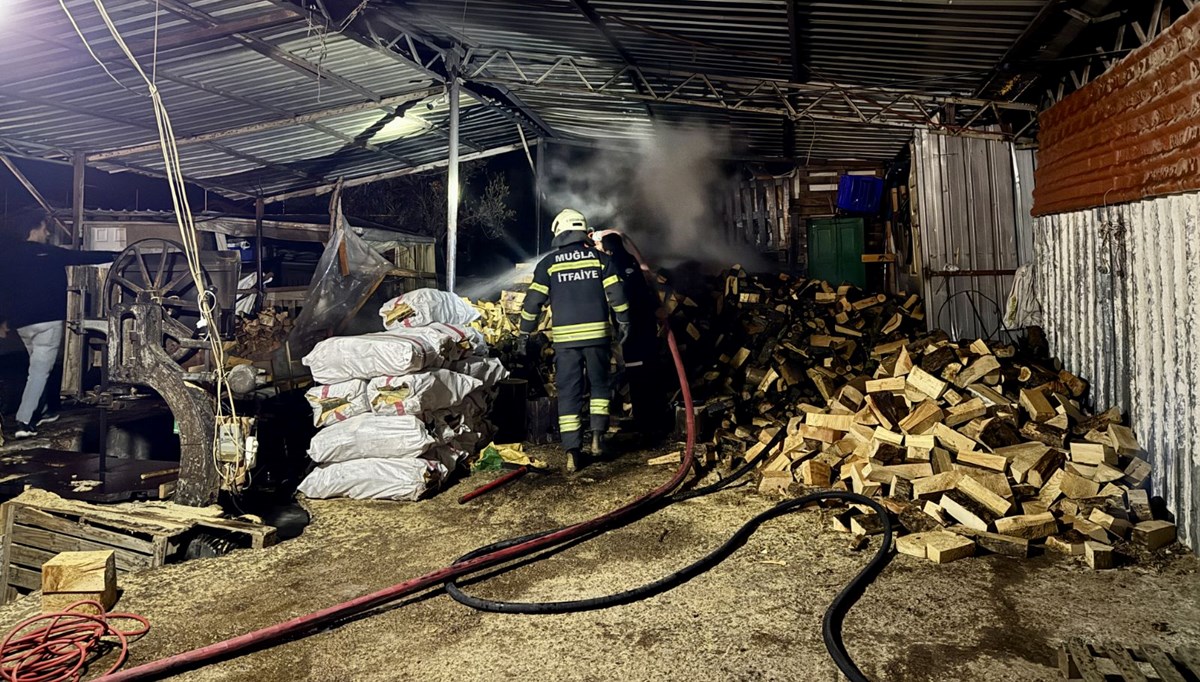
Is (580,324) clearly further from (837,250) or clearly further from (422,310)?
(837,250)

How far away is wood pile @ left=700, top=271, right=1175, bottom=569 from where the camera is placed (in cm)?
421

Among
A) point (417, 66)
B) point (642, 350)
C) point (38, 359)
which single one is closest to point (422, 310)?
point (642, 350)

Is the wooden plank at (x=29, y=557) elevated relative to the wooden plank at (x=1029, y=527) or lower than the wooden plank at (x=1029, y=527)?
lower

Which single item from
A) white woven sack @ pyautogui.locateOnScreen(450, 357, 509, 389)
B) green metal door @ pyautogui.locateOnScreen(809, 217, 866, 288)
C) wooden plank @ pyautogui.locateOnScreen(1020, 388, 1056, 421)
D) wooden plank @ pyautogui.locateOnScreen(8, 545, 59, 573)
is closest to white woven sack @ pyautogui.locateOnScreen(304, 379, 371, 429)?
white woven sack @ pyautogui.locateOnScreen(450, 357, 509, 389)

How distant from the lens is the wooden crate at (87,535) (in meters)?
4.21

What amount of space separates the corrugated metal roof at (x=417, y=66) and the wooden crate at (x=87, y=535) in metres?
4.40

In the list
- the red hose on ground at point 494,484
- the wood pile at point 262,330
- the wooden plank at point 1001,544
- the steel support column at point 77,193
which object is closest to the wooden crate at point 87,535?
the red hose on ground at point 494,484

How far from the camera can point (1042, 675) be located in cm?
275

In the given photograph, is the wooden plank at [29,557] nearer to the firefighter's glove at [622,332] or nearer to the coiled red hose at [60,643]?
the coiled red hose at [60,643]

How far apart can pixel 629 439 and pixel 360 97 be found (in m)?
5.96

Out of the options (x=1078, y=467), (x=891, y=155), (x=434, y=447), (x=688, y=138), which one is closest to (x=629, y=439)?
(x=434, y=447)

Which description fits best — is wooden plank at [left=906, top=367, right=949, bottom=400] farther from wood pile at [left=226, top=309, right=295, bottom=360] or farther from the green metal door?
wood pile at [left=226, top=309, right=295, bottom=360]

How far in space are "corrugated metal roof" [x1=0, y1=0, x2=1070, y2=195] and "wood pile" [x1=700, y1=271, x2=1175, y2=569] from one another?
3.11m

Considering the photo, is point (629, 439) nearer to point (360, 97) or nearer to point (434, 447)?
point (434, 447)
